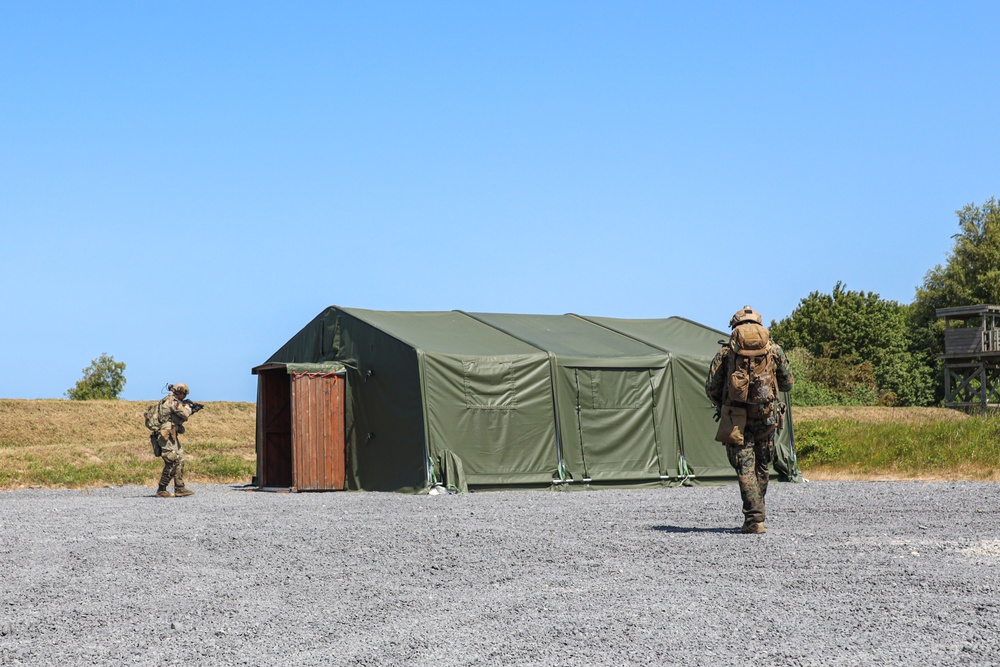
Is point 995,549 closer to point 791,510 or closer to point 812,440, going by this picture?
point 791,510

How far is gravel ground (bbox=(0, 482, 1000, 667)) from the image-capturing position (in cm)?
512

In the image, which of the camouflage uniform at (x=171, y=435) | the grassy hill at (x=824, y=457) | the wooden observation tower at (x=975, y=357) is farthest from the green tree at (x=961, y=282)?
the camouflage uniform at (x=171, y=435)

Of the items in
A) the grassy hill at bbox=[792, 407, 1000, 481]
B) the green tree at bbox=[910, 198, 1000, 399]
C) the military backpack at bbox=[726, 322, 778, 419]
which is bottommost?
the grassy hill at bbox=[792, 407, 1000, 481]

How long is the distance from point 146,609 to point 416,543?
2.91 meters

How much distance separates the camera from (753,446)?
937cm

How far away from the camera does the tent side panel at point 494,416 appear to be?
15789mm

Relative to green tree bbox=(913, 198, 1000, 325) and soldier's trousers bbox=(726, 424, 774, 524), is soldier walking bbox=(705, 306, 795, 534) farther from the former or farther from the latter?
green tree bbox=(913, 198, 1000, 325)

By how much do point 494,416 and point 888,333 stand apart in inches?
1828

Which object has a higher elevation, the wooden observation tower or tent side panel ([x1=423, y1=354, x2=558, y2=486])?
the wooden observation tower

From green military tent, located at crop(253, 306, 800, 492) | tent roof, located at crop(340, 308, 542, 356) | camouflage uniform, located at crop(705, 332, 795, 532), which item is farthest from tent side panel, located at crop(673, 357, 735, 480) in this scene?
camouflage uniform, located at crop(705, 332, 795, 532)

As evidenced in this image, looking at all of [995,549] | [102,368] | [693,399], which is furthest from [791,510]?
[102,368]

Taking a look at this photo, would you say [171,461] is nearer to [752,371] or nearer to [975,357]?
[752,371]

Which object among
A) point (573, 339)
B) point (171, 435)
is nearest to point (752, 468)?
point (171, 435)

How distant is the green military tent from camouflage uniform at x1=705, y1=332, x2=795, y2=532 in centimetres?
655
